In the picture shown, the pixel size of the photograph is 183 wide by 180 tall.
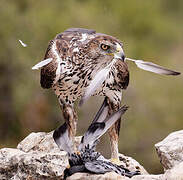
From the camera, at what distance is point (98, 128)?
5.09 m

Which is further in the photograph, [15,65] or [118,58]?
[15,65]

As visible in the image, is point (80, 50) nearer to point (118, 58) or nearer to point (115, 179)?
point (118, 58)

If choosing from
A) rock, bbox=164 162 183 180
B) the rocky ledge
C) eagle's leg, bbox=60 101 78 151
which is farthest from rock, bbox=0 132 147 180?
eagle's leg, bbox=60 101 78 151

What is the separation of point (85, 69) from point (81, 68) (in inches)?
1.3

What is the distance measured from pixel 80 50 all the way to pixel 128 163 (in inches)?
47.8

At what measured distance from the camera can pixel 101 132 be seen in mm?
5098

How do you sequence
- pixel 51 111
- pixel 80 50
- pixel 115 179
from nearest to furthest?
pixel 115 179 → pixel 80 50 → pixel 51 111

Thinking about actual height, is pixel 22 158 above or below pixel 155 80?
above

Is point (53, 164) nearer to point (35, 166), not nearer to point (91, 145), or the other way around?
point (35, 166)

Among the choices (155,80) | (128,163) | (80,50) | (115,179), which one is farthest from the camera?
(155,80)

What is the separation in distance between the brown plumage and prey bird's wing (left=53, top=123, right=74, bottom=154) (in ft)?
0.16

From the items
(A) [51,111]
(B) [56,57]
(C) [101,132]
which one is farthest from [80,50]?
(A) [51,111]

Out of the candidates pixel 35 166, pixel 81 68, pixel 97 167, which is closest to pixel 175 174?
pixel 97 167

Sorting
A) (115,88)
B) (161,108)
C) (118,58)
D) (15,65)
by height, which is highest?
(118,58)
